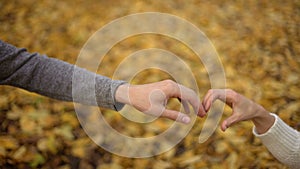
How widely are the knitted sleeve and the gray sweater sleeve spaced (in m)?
0.65

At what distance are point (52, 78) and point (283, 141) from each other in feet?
3.34

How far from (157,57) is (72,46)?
2.57 ft

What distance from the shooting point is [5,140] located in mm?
1986

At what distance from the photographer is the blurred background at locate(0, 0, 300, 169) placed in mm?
1983

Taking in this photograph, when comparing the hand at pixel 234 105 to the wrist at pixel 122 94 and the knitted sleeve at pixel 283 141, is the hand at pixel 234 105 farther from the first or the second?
the wrist at pixel 122 94

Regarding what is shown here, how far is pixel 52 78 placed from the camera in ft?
4.22

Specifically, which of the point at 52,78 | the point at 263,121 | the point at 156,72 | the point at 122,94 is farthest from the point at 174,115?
the point at 156,72

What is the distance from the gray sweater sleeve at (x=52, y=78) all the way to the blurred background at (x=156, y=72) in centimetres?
77

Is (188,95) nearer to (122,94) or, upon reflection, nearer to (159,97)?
(159,97)

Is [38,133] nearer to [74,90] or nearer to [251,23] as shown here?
[74,90]

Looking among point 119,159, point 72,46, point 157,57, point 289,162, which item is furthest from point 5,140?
point 289,162

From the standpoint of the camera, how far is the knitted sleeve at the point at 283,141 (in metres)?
1.32

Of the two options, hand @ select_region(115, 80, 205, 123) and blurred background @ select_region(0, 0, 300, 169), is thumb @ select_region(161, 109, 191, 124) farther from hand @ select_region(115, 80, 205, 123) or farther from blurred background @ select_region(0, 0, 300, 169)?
blurred background @ select_region(0, 0, 300, 169)

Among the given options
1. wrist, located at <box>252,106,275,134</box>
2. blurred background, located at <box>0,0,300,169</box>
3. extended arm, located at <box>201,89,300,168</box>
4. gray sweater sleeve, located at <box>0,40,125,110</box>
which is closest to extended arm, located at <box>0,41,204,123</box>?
gray sweater sleeve, located at <box>0,40,125,110</box>
